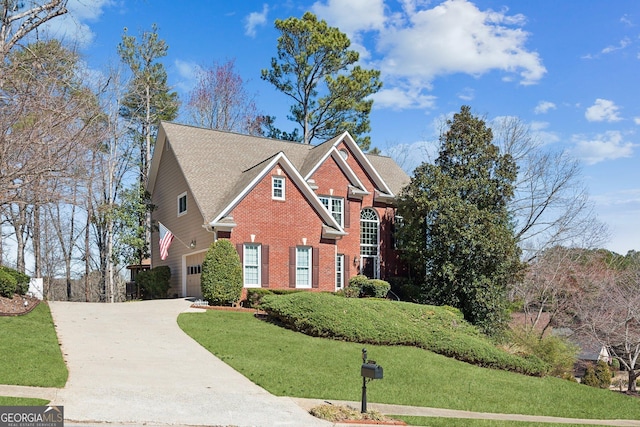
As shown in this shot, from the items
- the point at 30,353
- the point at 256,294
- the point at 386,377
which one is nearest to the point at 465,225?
the point at 256,294

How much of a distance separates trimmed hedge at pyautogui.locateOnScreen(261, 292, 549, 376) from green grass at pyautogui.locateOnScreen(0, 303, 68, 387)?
702 centimetres

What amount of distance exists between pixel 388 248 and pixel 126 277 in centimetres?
2504

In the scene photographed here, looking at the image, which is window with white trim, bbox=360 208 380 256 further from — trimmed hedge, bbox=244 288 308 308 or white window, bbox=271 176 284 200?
trimmed hedge, bbox=244 288 308 308

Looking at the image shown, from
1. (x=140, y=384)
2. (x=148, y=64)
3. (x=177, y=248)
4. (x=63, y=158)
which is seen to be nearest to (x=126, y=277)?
(x=148, y=64)

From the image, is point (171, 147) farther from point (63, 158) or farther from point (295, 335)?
point (295, 335)

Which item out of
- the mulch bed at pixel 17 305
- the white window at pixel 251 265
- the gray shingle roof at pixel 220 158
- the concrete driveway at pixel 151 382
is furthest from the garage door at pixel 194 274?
the concrete driveway at pixel 151 382

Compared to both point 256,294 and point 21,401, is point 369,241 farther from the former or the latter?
point 21,401

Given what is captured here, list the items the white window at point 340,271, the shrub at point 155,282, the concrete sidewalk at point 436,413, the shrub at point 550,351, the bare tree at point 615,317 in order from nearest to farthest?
the concrete sidewalk at point 436,413, the shrub at point 550,351, the shrub at point 155,282, the bare tree at point 615,317, the white window at point 340,271

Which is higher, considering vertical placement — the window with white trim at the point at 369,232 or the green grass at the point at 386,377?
the window with white trim at the point at 369,232

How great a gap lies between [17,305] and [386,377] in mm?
12517

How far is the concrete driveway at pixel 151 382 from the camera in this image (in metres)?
9.18

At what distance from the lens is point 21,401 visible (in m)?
9.02

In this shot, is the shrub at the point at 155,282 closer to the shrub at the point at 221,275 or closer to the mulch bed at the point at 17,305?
the shrub at the point at 221,275

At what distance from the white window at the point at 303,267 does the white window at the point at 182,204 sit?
5.83m
